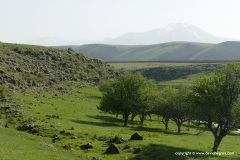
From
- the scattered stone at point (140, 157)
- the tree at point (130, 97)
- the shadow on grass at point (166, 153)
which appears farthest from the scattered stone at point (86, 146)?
the tree at point (130, 97)

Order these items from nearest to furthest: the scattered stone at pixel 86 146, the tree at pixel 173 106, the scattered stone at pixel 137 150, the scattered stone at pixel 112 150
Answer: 1. the scattered stone at pixel 137 150
2. the scattered stone at pixel 112 150
3. the scattered stone at pixel 86 146
4. the tree at pixel 173 106

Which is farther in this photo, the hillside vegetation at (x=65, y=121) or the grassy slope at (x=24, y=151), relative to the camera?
the hillside vegetation at (x=65, y=121)

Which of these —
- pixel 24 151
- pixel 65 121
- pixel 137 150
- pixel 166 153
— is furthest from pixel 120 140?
pixel 65 121

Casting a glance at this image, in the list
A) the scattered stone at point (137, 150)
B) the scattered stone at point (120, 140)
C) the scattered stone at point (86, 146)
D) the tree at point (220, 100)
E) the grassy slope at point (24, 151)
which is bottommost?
the scattered stone at point (86, 146)

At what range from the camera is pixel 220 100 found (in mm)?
50094

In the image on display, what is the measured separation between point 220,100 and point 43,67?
376 feet

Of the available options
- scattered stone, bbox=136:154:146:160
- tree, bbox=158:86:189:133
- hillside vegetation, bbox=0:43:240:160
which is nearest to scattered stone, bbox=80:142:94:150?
hillside vegetation, bbox=0:43:240:160

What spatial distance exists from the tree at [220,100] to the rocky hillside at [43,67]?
73.8 metres

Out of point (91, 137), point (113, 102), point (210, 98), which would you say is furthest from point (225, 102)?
point (113, 102)

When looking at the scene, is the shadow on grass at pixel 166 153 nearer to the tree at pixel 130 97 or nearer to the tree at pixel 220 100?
the tree at pixel 220 100

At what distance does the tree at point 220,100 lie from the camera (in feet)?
164

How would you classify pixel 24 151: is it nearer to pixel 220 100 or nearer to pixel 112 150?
pixel 112 150

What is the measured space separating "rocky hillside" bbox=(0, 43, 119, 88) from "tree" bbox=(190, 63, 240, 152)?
73.8 meters

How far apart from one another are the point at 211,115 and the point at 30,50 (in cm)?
13719
